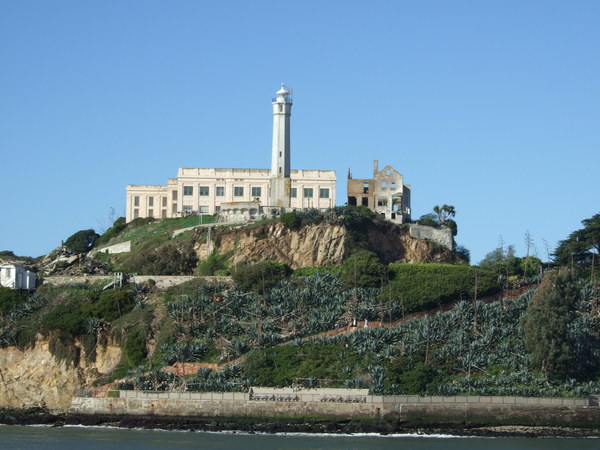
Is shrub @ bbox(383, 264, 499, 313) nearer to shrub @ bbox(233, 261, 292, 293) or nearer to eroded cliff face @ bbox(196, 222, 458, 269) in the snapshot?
eroded cliff face @ bbox(196, 222, 458, 269)

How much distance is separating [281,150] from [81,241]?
61.1ft

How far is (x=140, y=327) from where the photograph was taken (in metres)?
73.6

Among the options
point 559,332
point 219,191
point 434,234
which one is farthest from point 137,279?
point 559,332

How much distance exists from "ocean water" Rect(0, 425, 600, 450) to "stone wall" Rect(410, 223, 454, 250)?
95.4ft

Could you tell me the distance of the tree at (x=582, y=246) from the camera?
87.6m

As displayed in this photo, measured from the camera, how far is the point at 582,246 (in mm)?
87500

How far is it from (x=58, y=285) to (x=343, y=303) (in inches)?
739

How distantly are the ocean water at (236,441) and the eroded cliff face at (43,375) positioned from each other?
27.5 ft

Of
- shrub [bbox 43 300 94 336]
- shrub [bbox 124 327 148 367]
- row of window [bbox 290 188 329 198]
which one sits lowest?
shrub [bbox 124 327 148 367]

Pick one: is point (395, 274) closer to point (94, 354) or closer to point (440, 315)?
point (440, 315)

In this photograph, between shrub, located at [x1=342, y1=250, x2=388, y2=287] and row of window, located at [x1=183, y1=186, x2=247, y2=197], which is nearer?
shrub, located at [x1=342, y1=250, x2=388, y2=287]

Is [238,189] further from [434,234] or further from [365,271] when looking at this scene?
[365,271]

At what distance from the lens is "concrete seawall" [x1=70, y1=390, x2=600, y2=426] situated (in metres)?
64.2

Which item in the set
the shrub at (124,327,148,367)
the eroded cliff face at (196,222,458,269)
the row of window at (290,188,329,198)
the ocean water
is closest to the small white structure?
the shrub at (124,327,148,367)
